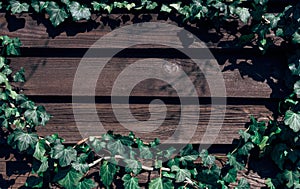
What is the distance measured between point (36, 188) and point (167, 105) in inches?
23.5

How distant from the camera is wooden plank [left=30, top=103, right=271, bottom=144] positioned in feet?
5.92

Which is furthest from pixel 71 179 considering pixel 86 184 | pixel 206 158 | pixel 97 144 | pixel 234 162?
pixel 234 162

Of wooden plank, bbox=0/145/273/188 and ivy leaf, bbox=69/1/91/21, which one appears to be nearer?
ivy leaf, bbox=69/1/91/21

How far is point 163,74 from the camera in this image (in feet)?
5.86

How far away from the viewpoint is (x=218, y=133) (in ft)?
5.97

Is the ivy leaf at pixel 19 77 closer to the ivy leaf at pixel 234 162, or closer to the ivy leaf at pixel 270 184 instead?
the ivy leaf at pixel 234 162

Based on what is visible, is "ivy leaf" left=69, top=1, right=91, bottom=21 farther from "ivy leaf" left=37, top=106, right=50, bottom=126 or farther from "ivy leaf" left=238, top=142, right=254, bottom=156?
"ivy leaf" left=238, top=142, right=254, bottom=156

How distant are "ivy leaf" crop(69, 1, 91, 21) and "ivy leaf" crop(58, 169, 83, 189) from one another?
56cm

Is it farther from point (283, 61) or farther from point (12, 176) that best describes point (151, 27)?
point (12, 176)

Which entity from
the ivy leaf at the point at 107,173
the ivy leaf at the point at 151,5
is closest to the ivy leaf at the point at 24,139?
the ivy leaf at the point at 107,173

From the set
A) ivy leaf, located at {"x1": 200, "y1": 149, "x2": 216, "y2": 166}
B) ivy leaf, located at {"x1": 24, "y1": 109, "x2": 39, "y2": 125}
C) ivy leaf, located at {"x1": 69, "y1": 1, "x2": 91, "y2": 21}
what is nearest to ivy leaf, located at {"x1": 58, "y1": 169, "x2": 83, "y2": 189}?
ivy leaf, located at {"x1": 24, "y1": 109, "x2": 39, "y2": 125}

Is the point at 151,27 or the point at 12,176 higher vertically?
the point at 151,27

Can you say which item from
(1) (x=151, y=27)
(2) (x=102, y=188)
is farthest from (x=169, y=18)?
(2) (x=102, y=188)

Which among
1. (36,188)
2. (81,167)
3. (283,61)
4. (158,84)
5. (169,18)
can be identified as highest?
(169,18)
